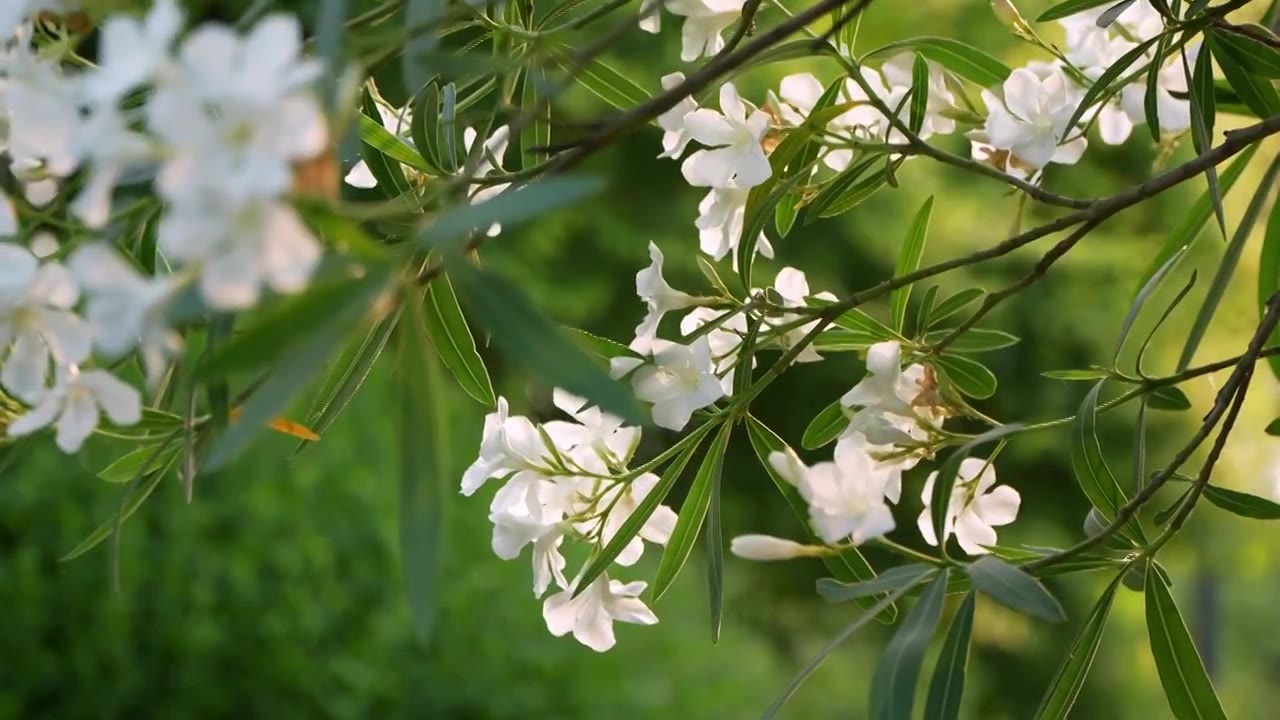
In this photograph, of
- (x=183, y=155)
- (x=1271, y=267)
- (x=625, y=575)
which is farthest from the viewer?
(x=625, y=575)

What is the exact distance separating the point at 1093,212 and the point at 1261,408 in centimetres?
322

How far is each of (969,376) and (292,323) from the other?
446 mm

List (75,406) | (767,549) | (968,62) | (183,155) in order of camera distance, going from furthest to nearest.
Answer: (968,62)
(767,549)
(75,406)
(183,155)

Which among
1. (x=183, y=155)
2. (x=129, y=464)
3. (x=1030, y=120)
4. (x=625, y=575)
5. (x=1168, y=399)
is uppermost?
(x=183, y=155)

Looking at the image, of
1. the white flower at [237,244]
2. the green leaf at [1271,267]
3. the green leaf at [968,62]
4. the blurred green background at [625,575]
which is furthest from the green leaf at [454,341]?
the green leaf at [1271,267]

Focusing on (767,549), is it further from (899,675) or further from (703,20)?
(703,20)

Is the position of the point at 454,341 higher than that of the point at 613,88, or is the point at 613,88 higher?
the point at 613,88

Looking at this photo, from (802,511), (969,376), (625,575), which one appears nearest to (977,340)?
(969,376)

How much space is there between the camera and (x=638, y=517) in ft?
2.04

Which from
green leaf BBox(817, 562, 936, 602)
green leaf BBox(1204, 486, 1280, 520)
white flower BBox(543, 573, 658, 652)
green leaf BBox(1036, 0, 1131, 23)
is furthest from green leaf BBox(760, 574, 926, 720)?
green leaf BBox(1036, 0, 1131, 23)

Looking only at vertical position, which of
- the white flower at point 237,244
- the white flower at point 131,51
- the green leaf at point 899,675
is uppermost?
the white flower at point 131,51

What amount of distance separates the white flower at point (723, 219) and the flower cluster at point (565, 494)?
0.10 metres

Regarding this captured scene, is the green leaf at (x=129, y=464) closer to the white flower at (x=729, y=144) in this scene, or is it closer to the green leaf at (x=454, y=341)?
the green leaf at (x=454, y=341)

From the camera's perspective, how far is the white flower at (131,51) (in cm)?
32
